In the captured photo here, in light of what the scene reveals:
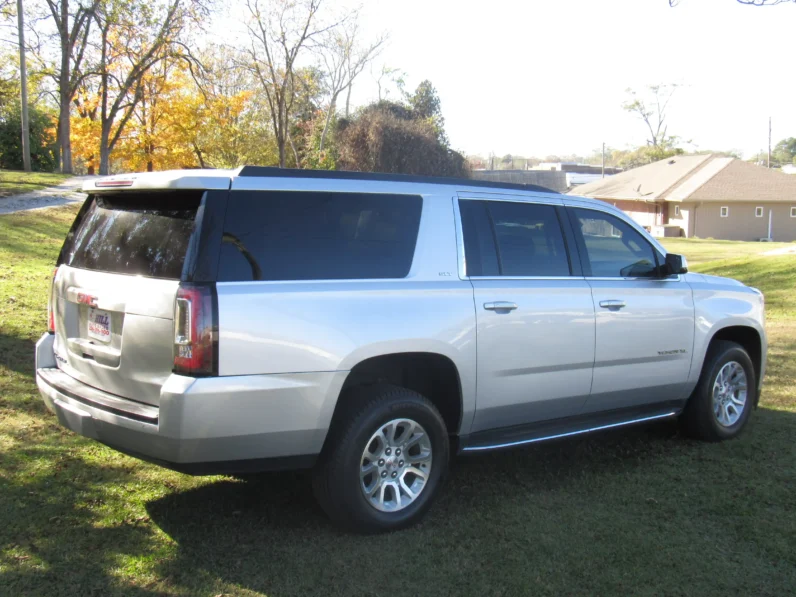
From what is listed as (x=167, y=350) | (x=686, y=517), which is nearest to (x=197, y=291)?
(x=167, y=350)

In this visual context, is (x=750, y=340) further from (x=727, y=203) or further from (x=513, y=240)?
(x=727, y=203)

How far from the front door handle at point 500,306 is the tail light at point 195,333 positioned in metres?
1.71

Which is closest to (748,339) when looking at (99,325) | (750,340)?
(750,340)

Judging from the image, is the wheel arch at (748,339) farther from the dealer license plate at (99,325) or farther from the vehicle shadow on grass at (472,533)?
the dealer license plate at (99,325)

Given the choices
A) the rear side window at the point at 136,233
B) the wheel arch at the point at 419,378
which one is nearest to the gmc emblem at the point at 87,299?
the rear side window at the point at 136,233

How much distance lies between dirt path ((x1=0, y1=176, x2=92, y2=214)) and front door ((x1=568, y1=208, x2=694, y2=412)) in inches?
612

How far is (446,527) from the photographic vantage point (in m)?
4.63

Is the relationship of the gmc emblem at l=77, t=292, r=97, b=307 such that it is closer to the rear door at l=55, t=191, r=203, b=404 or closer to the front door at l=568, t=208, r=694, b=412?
the rear door at l=55, t=191, r=203, b=404

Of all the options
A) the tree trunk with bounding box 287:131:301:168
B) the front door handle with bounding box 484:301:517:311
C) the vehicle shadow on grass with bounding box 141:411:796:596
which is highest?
the tree trunk with bounding box 287:131:301:168

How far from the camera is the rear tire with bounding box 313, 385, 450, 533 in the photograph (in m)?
4.30

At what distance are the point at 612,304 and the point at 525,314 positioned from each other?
843mm

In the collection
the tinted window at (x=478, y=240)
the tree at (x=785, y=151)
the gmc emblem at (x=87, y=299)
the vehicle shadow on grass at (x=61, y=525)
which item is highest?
the tree at (x=785, y=151)

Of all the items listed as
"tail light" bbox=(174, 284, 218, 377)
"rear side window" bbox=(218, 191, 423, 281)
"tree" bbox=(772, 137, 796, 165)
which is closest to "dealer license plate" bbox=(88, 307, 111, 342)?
"tail light" bbox=(174, 284, 218, 377)

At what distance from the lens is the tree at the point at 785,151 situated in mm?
117438
